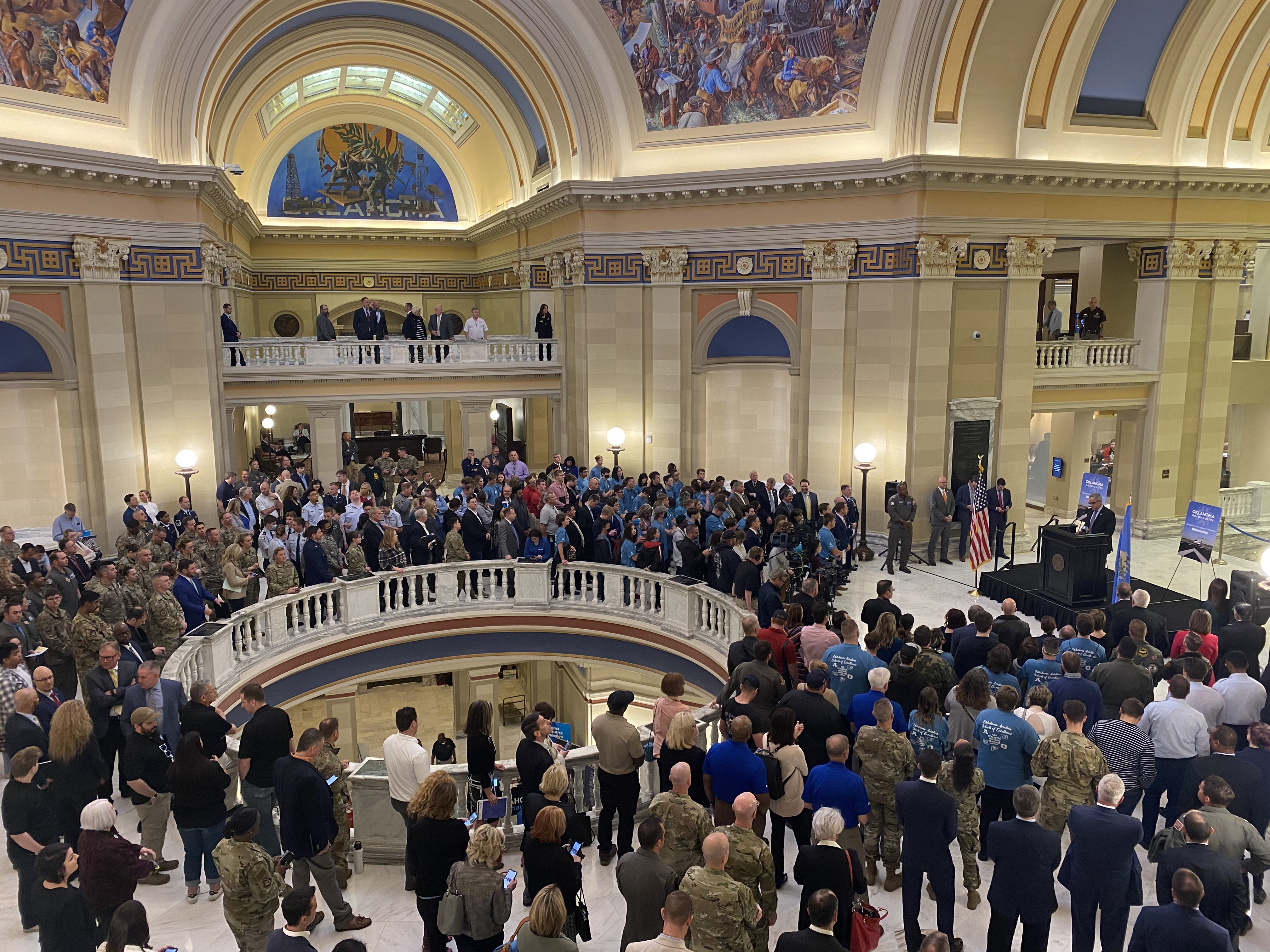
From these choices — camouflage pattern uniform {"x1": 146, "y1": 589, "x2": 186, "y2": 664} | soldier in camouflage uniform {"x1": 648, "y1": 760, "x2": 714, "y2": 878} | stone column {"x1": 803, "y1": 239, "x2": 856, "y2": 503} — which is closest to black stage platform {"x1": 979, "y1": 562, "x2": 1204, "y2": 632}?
stone column {"x1": 803, "y1": 239, "x2": 856, "y2": 503}

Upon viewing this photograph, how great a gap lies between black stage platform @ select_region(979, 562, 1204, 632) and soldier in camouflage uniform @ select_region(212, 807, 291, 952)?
28.3 ft

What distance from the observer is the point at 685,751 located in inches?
240

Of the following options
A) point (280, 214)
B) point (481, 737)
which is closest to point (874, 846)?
point (481, 737)

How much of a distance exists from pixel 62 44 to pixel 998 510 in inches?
673

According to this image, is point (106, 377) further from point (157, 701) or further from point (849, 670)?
point (849, 670)

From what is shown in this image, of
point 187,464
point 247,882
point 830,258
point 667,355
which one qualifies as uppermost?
point 830,258

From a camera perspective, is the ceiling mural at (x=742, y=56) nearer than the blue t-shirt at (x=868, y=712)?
No

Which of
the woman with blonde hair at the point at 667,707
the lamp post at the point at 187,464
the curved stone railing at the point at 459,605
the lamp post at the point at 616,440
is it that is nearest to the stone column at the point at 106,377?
the lamp post at the point at 187,464

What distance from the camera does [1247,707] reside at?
6738 millimetres

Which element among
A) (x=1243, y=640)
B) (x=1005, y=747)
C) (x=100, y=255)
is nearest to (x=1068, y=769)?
(x=1005, y=747)

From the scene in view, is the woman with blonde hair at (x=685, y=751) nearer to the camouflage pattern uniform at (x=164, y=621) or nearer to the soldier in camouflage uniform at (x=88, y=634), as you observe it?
the soldier in camouflage uniform at (x=88, y=634)

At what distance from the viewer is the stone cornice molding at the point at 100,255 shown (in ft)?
49.0

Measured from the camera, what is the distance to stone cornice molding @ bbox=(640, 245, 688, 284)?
1825cm

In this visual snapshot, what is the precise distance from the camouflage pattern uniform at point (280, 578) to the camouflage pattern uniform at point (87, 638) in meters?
2.87
